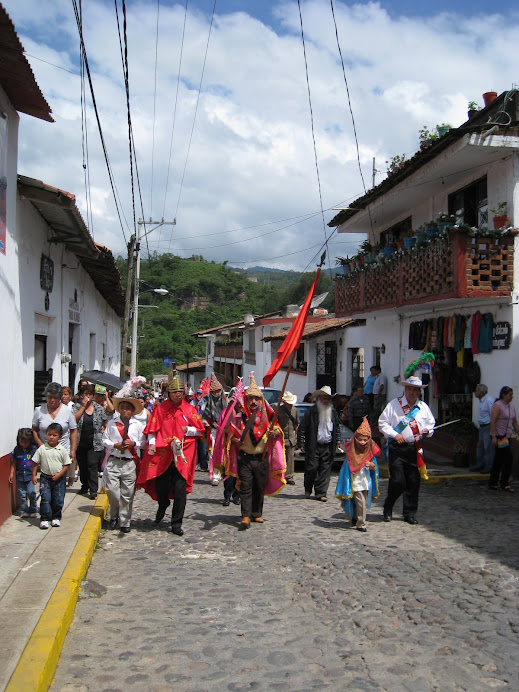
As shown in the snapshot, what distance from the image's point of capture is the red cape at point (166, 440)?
24.5 feet

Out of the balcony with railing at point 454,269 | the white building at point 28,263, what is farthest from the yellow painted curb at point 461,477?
the white building at point 28,263

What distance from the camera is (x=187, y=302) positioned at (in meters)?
65.2

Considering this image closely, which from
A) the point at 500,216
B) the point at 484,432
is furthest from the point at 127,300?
the point at 484,432

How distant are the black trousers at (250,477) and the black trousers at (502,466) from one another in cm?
448

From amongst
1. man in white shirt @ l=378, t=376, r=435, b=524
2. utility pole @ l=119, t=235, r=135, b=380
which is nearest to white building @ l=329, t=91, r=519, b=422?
man in white shirt @ l=378, t=376, r=435, b=524

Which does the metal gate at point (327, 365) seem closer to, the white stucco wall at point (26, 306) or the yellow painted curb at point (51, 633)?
the white stucco wall at point (26, 306)

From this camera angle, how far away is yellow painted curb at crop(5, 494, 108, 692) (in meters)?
3.72

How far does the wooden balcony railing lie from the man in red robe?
30.2m

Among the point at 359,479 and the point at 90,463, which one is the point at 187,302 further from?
the point at 359,479

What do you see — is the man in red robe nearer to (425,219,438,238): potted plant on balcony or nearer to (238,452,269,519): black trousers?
(238,452,269,519): black trousers

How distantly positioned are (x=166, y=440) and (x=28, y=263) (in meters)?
3.34

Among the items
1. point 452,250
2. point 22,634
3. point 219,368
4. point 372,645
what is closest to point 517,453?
point 452,250

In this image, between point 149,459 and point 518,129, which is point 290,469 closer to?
point 149,459

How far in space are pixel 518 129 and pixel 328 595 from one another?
9.46 m
